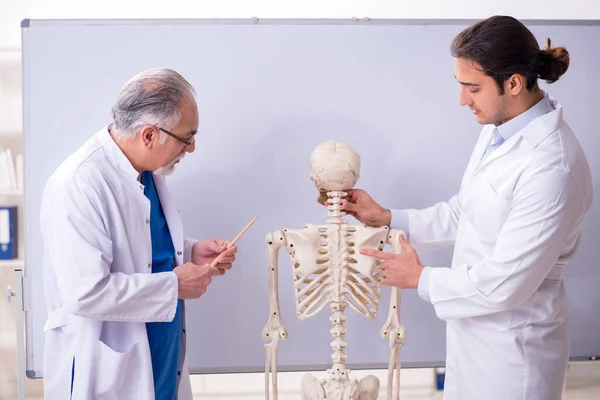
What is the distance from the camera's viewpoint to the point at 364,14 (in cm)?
297

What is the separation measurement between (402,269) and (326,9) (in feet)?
4.64

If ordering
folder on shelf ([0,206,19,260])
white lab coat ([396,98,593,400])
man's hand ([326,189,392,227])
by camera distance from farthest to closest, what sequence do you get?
folder on shelf ([0,206,19,260])
man's hand ([326,189,392,227])
white lab coat ([396,98,593,400])

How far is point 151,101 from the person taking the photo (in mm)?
1830

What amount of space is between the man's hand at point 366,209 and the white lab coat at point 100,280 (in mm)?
674

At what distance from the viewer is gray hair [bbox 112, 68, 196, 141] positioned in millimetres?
1833

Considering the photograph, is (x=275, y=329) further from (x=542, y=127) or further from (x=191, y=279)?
(x=542, y=127)

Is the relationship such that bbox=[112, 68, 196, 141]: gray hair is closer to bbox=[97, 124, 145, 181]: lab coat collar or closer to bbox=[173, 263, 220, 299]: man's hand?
bbox=[97, 124, 145, 181]: lab coat collar

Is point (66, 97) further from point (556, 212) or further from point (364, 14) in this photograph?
point (556, 212)

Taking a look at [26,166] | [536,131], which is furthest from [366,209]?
[26,166]

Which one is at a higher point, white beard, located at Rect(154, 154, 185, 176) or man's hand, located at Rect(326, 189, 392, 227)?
white beard, located at Rect(154, 154, 185, 176)

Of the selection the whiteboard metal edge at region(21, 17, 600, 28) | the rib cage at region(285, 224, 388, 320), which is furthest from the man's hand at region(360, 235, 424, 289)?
the whiteboard metal edge at region(21, 17, 600, 28)

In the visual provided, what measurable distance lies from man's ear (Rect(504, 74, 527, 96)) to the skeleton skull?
20.0 inches

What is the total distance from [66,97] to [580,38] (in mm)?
1897

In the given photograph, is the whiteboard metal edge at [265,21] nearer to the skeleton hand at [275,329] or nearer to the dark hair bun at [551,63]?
the dark hair bun at [551,63]
